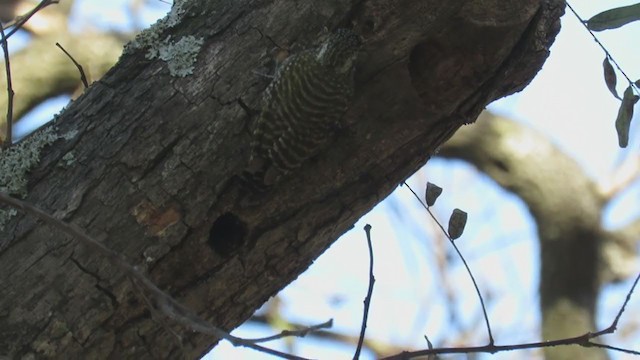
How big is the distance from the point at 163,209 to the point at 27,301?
1.15ft

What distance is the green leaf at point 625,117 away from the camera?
2.10 meters

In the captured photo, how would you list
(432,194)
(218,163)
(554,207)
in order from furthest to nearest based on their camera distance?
(554,207), (432,194), (218,163)

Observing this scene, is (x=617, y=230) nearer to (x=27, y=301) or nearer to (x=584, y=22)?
(x=584, y=22)

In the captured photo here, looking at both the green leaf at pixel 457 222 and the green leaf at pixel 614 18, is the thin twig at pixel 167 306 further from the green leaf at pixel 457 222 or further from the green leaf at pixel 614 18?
the green leaf at pixel 614 18

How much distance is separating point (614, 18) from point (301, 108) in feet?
2.68

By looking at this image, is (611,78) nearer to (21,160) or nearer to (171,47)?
(171,47)

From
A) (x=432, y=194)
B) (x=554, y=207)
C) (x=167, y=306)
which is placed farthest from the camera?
(x=554, y=207)

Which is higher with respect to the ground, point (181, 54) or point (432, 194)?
point (181, 54)

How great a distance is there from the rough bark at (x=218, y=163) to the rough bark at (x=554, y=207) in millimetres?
2431

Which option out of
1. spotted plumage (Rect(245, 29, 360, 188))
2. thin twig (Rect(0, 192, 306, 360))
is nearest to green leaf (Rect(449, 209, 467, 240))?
spotted plumage (Rect(245, 29, 360, 188))

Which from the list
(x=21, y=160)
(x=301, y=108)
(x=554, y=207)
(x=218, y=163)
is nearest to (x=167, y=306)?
(x=218, y=163)

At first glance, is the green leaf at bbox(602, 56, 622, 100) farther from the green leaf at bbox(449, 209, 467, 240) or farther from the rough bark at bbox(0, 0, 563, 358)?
the green leaf at bbox(449, 209, 467, 240)

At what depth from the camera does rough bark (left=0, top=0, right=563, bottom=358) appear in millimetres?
1854

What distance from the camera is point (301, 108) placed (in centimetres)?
219
